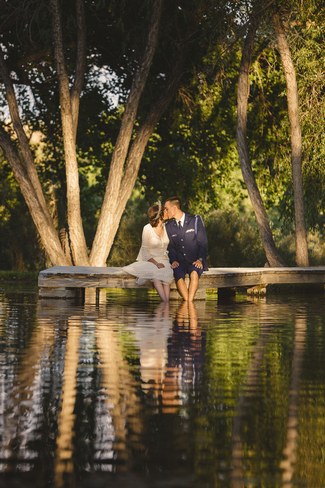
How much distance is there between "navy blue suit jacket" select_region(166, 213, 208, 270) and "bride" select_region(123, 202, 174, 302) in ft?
0.51

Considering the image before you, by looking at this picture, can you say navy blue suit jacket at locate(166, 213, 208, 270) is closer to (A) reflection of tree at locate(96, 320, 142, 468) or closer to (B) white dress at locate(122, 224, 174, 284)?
(B) white dress at locate(122, 224, 174, 284)

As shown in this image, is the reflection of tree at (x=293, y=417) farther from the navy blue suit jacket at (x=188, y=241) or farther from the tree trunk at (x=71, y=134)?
the tree trunk at (x=71, y=134)

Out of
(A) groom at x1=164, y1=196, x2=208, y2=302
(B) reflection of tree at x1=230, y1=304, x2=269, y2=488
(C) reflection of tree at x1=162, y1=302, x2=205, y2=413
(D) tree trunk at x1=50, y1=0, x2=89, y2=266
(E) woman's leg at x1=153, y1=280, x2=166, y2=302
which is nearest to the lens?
(B) reflection of tree at x1=230, y1=304, x2=269, y2=488

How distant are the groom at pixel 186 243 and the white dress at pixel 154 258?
0.46 ft

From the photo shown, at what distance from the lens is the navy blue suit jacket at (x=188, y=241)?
890 inches

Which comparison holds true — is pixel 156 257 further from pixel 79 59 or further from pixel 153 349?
pixel 153 349

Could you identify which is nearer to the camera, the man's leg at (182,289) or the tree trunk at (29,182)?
the man's leg at (182,289)

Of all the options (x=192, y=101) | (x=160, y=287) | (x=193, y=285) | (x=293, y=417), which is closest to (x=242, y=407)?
(x=293, y=417)

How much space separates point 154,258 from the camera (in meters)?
23.0

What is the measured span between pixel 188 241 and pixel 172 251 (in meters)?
0.42

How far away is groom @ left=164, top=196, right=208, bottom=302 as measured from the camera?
22.6 meters

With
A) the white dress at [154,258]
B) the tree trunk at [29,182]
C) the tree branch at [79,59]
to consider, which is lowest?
the white dress at [154,258]

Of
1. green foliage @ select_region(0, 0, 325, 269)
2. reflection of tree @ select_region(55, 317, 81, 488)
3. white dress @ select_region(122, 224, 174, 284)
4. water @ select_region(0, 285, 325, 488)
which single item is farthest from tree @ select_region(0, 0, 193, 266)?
reflection of tree @ select_region(55, 317, 81, 488)

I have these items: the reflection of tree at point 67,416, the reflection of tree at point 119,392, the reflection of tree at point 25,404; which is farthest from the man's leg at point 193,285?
the reflection of tree at point 25,404
